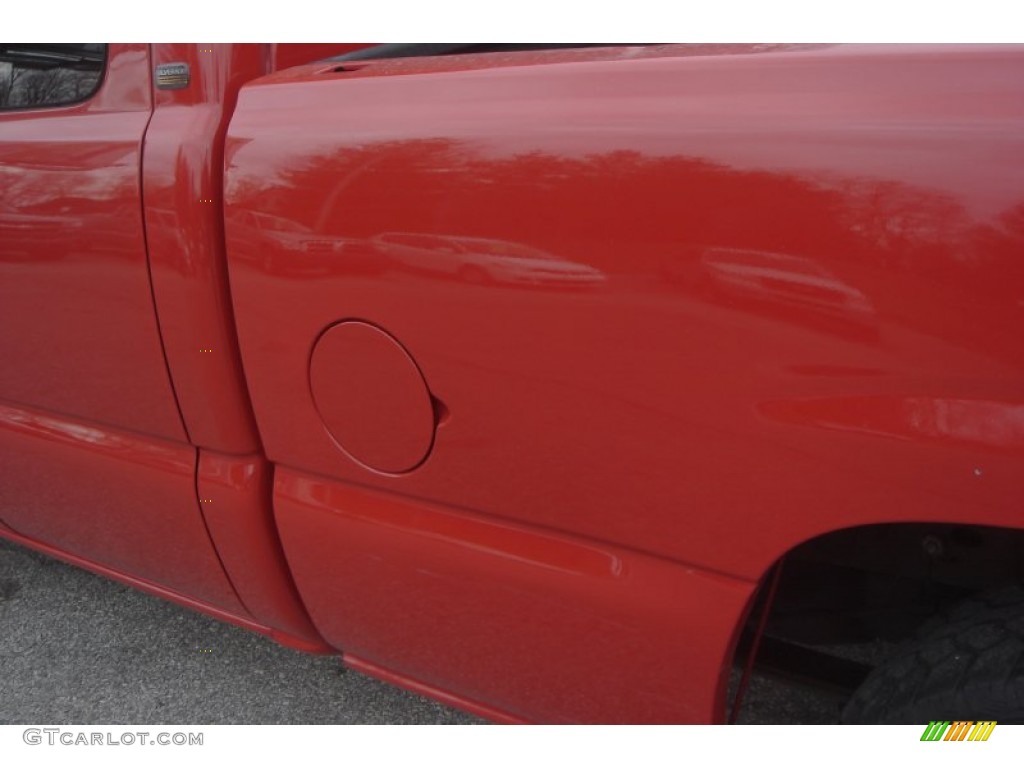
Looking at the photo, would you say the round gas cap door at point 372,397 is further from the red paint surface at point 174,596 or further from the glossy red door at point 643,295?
the red paint surface at point 174,596

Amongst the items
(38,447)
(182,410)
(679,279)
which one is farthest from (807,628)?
(38,447)

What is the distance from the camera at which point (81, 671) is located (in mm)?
2520

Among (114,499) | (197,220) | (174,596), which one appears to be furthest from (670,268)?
(174,596)

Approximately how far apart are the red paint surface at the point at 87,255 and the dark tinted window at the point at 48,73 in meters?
0.04

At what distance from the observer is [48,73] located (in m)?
2.00

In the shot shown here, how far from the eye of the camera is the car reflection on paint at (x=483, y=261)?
1330mm

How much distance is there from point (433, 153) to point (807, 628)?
1211 millimetres

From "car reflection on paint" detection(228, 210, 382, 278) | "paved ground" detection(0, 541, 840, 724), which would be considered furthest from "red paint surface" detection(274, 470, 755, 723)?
"paved ground" detection(0, 541, 840, 724)

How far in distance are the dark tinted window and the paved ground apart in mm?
1459

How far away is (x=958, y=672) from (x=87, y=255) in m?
1.71

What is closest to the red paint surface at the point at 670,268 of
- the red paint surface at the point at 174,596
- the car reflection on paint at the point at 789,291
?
the car reflection on paint at the point at 789,291

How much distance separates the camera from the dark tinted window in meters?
1.89

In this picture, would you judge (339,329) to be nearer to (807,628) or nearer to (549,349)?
(549,349)
